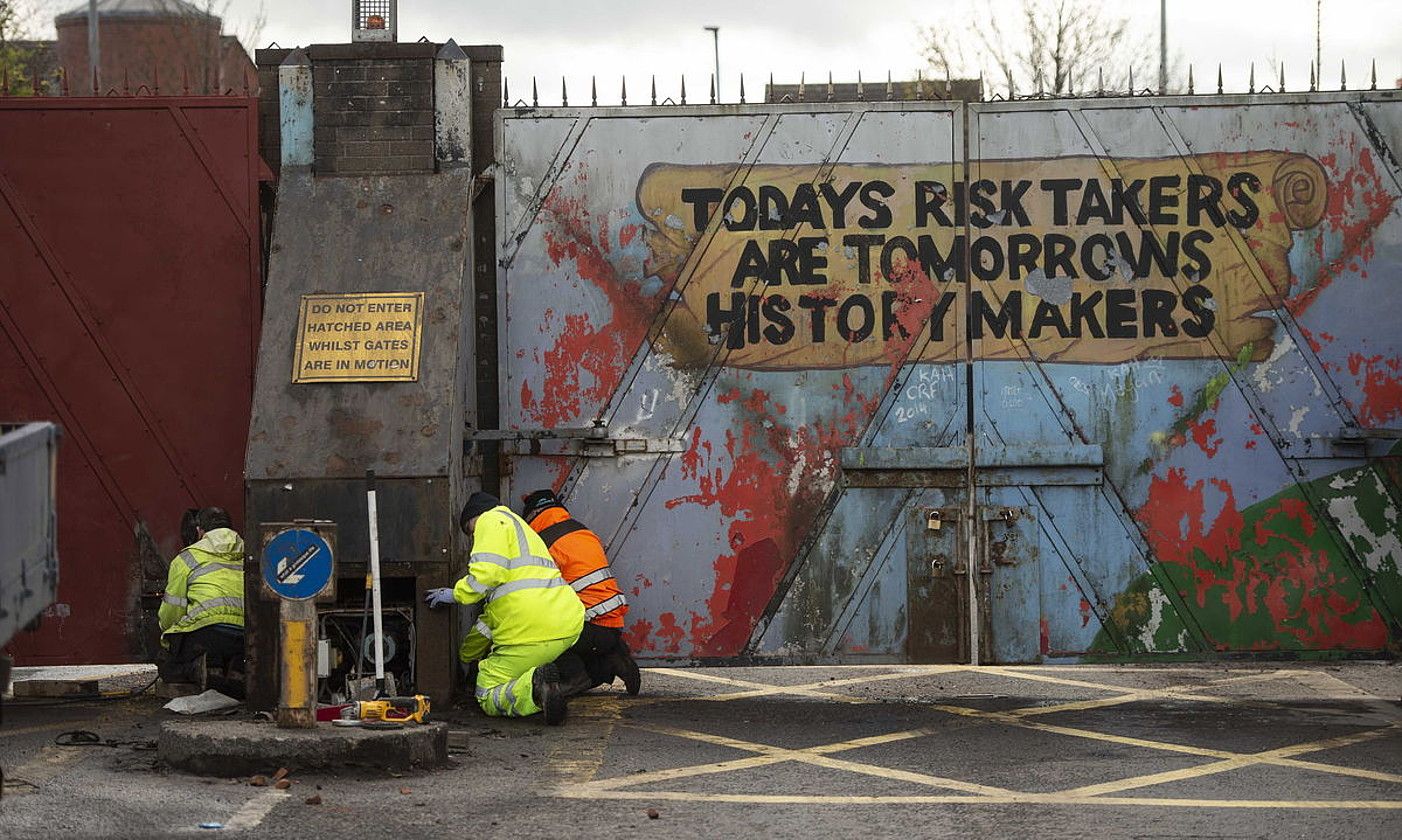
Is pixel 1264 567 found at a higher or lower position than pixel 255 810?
higher

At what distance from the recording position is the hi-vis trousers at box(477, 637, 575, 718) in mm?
9898

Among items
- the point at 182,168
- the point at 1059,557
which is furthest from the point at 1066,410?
the point at 182,168

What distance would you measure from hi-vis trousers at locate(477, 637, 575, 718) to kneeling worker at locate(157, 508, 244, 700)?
1496mm

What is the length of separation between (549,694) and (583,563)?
39.9 inches

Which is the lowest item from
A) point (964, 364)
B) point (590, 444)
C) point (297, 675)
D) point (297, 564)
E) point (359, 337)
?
point (297, 675)

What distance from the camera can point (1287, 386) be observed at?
10805 mm

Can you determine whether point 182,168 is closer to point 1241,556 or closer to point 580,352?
point 580,352

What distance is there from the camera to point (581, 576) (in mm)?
10492

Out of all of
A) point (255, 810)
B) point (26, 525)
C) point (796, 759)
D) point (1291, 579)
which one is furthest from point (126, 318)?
point (1291, 579)

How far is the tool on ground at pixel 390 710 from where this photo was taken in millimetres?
8805

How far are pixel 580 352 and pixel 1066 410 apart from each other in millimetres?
2888

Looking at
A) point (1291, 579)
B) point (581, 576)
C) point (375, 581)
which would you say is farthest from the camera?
point (1291, 579)

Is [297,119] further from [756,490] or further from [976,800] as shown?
[976,800]

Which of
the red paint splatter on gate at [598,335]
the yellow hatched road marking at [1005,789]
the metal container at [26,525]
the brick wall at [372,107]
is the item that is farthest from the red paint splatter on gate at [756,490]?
the metal container at [26,525]
